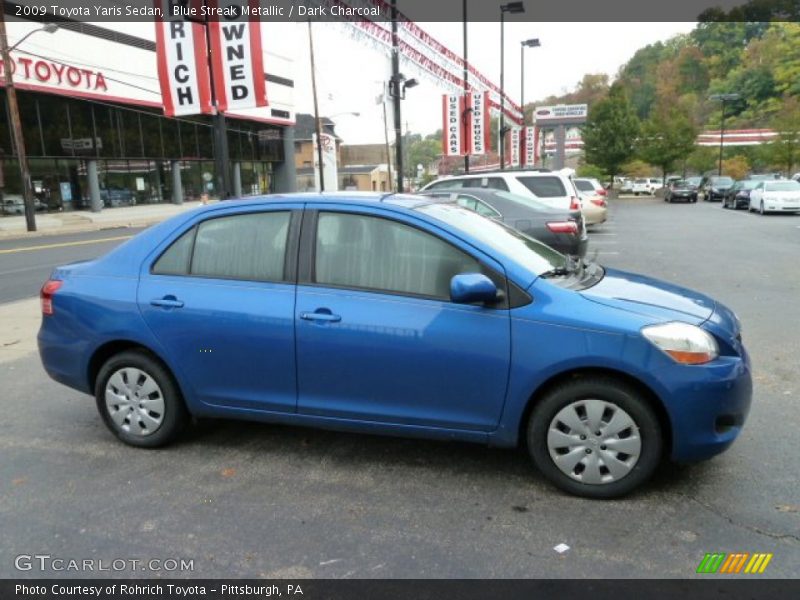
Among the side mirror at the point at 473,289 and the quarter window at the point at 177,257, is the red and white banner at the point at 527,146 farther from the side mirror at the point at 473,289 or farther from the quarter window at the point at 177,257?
the side mirror at the point at 473,289

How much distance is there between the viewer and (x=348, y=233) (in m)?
3.81

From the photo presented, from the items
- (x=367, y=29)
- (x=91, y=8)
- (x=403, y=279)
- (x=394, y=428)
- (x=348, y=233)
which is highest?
(x=91, y=8)

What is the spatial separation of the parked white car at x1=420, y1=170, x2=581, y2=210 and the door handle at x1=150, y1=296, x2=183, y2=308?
32.0ft

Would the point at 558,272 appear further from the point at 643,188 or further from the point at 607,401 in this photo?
the point at 643,188

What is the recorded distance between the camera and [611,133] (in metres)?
51.7

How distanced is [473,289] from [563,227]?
6.69 m

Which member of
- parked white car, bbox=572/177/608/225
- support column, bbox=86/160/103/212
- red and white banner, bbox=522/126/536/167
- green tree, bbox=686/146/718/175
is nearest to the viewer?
parked white car, bbox=572/177/608/225

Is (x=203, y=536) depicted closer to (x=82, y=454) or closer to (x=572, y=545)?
(x=82, y=454)

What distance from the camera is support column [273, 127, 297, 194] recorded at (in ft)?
171

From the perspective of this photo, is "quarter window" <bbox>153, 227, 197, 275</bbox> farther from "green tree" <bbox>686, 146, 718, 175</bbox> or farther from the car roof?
"green tree" <bbox>686, 146, 718, 175</bbox>

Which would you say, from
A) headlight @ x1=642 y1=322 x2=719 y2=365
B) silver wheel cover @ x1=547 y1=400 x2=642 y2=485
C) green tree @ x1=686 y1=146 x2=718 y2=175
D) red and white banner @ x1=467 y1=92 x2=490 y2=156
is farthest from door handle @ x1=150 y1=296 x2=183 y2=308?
green tree @ x1=686 y1=146 x2=718 y2=175

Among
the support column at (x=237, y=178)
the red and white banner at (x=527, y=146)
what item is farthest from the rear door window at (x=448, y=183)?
the support column at (x=237, y=178)
